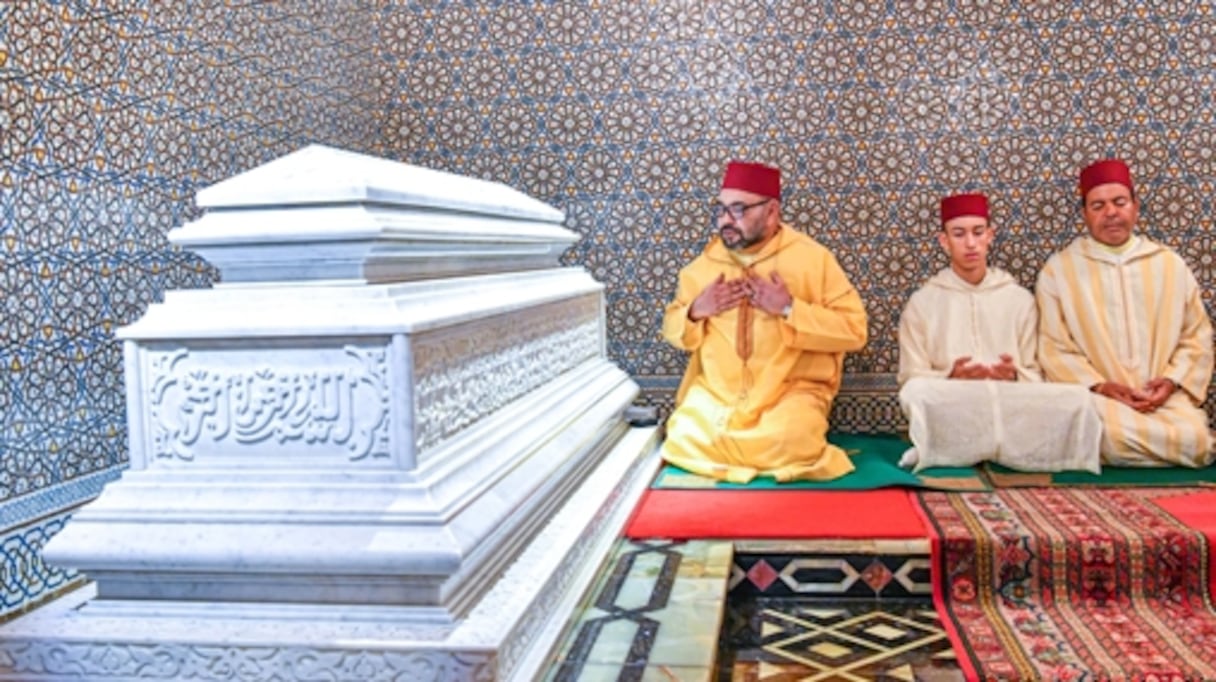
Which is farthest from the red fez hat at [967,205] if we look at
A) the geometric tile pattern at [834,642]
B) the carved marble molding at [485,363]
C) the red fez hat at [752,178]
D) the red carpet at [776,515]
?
A: the geometric tile pattern at [834,642]

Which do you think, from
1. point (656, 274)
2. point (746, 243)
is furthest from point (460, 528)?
point (656, 274)

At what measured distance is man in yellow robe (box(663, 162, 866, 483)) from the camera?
173 inches

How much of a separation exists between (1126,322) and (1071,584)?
164 cm

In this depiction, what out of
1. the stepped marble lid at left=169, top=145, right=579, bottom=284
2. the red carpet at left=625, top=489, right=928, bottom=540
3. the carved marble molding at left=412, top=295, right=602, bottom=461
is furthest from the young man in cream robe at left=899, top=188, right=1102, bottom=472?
the stepped marble lid at left=169, top=145, right=579, bottom=284

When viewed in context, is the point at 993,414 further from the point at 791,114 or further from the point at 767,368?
the point at 791,114

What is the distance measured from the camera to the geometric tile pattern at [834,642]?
297 centimetres

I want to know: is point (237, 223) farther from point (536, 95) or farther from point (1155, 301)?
point (1155, 301)

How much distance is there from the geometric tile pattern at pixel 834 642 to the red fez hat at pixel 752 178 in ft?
5.50

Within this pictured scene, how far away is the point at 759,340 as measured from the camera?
4582 millimetres

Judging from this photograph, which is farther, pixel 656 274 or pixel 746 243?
pixel 656 274

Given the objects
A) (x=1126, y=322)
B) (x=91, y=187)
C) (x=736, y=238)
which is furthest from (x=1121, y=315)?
(x=91, y=187)

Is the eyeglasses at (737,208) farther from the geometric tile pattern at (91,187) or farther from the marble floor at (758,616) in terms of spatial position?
the geometric tile pattern at (91,187)

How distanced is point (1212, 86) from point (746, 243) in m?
2.17

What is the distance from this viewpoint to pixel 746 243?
4574mm
